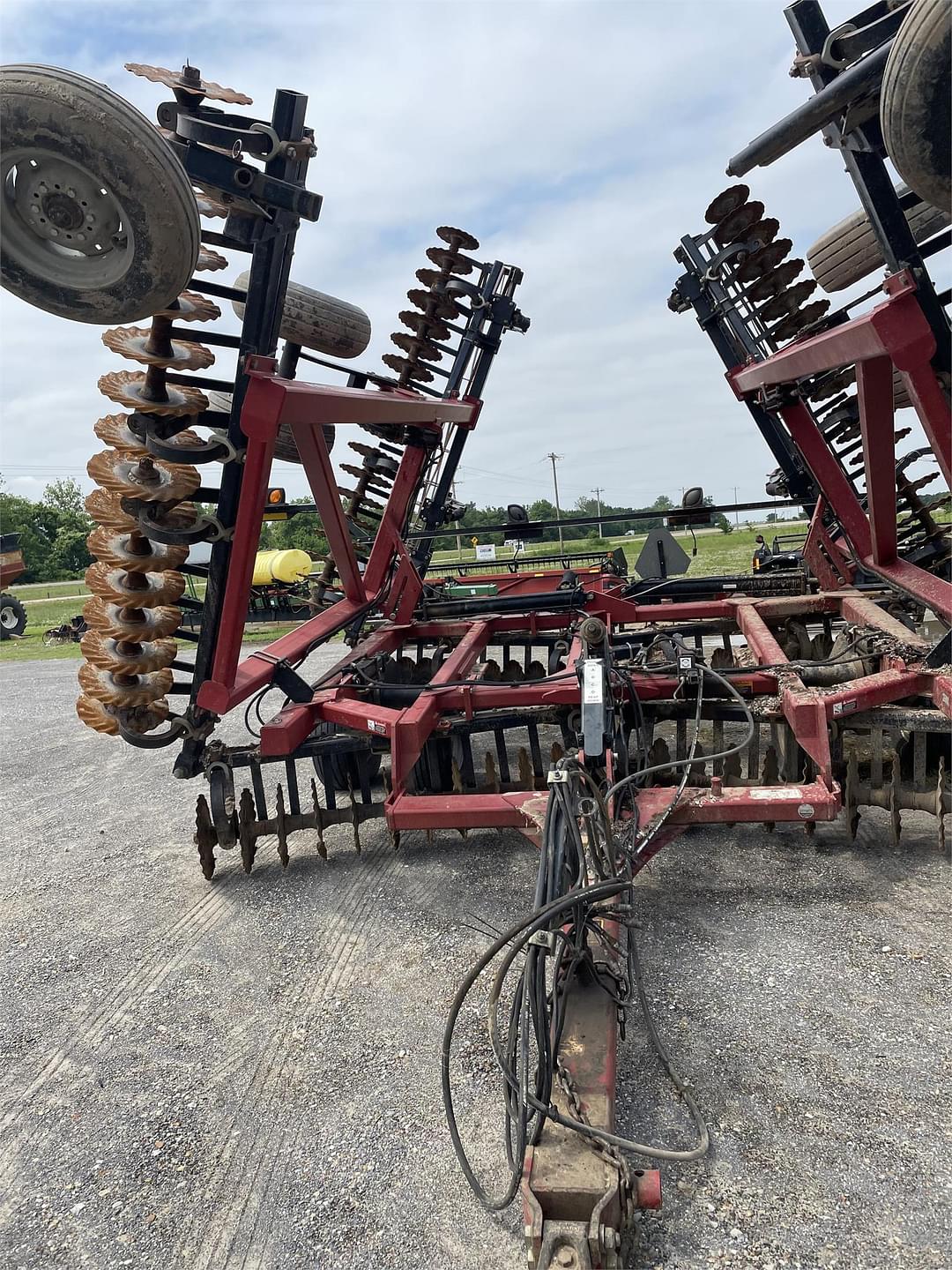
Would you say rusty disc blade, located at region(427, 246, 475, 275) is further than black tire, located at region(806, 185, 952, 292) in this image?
Yes

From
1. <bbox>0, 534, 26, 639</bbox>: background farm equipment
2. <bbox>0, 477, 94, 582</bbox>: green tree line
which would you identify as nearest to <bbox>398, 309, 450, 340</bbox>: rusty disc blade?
<bbox>0, 534, 26, 639</bbox>: background farm equipment

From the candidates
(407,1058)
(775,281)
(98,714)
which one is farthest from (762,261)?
(407,1058)

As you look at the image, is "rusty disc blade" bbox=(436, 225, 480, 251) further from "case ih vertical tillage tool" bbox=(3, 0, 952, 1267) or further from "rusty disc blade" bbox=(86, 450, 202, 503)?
"rusty disc blade" bbox=(86, 450, 202, 503)

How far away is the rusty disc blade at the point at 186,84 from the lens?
10.5 ft

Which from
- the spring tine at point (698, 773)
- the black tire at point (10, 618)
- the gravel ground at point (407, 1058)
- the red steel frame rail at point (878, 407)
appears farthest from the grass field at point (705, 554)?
the black tire at point (10, 618)

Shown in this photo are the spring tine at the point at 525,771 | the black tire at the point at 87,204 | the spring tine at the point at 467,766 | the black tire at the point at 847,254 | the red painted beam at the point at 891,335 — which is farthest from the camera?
the black tire at the point at 847,254

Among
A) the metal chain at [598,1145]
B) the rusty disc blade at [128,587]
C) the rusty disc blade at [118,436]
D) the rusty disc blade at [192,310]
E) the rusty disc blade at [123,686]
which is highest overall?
the rusty disc blade at [192,310]

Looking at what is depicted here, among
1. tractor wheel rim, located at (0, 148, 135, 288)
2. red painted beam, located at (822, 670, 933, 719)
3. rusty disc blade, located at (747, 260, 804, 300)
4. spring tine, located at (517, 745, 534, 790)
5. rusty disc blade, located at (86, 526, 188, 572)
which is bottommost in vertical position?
spring tine, located at (517, 745, 534, 790)

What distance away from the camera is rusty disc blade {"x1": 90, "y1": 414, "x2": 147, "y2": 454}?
11.9ft

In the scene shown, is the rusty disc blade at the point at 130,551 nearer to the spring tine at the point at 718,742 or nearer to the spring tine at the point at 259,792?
the spring tine at the point at 259,792

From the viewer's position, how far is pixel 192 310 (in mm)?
3504

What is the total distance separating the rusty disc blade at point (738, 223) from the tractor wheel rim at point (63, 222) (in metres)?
4.82

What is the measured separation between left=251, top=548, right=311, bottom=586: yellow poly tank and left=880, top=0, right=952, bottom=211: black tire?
17.9 m

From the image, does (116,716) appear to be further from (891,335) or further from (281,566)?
(281,566)
